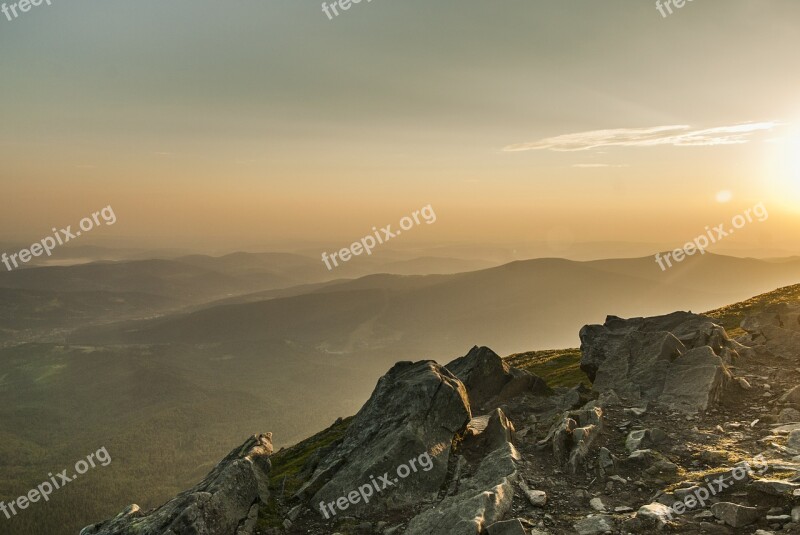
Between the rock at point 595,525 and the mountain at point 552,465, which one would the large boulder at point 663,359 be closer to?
the mountain at point 552,465

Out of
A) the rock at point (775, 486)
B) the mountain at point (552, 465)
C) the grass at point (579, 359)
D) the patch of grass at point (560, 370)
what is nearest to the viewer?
the rock at point (775, 486)

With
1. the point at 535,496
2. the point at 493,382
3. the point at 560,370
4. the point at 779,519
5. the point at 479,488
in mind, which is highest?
the point at 493,382

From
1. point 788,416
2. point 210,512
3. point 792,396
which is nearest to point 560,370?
point 792,396

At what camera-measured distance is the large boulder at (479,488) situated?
679 inches

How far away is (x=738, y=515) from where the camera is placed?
15.1 metres

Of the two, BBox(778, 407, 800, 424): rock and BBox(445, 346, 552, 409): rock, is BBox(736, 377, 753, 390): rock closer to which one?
BBox(778, 407, 800, 424): rock

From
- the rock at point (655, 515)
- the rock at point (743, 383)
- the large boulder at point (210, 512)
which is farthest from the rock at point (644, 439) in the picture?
the large boulder at point (210, 512)

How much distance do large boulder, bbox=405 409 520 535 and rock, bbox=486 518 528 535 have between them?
0.26 meters

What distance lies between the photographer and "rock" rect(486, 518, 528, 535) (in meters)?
16.1

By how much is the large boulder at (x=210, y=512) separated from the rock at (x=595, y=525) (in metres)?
15.0

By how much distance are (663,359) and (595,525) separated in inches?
838

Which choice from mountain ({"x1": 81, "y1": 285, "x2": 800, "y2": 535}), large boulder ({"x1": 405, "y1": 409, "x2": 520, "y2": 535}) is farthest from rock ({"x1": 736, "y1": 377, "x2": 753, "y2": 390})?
large boulder ({"x1": 405, "y1": 409, "x2": 520, "y2": 535})

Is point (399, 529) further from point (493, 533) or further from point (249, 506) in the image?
point (249, 506)

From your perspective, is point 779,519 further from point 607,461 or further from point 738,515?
point 607,461
